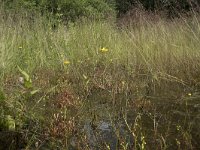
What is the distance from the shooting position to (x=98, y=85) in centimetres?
491

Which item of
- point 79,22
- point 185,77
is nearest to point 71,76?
point 185,77

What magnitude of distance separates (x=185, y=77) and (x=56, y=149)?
2.52 meters

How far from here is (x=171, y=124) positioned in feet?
10.9

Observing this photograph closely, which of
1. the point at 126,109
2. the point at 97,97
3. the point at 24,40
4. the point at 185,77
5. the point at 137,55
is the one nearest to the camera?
the point at 126,109

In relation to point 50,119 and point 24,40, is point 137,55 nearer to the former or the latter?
point 24,40

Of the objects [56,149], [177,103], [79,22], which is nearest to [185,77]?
[177,103]

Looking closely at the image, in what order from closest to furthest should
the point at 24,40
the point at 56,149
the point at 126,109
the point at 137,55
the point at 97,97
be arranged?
the point at 56,149
the point at 126,109
the point at 97,97
the point at 137,55
the point at 24,40

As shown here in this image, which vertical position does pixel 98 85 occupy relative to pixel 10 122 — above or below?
below

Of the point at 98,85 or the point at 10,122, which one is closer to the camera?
the point at 10,122

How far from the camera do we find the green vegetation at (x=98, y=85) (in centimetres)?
308

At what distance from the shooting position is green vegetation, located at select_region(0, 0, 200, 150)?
308cm

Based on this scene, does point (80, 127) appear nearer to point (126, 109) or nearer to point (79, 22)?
point (126, 109)

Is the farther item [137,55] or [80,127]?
[137,55]

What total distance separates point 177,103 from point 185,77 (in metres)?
1.08
